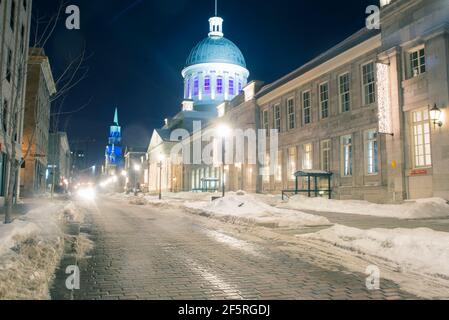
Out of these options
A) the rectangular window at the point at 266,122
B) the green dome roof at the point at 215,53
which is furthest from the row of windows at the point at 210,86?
the rectangular window at the point at 266,122

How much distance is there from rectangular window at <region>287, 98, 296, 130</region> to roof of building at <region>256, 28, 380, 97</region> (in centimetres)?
187

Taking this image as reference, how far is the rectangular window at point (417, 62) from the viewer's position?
21.7 meters

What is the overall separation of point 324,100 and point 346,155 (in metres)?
5.28

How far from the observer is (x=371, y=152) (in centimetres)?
2691

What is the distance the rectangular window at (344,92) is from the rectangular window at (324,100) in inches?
69.7

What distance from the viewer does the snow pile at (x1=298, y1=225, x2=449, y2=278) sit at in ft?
24.2

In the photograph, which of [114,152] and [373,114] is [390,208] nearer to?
[373,114]

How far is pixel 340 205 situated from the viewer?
22.7 metres

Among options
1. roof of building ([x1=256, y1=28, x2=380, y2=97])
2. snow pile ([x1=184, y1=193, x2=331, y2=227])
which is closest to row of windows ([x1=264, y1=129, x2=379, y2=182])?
roof of building ([x1=256, y1=28, x2=380, y2=97])

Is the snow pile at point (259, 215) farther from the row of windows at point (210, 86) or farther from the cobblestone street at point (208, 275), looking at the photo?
the row of windows at point (210, 86)

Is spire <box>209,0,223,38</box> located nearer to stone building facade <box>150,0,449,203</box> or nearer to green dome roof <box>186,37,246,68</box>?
green dome roof <box>186,37,246,68</box>

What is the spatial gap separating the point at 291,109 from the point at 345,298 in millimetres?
32344
